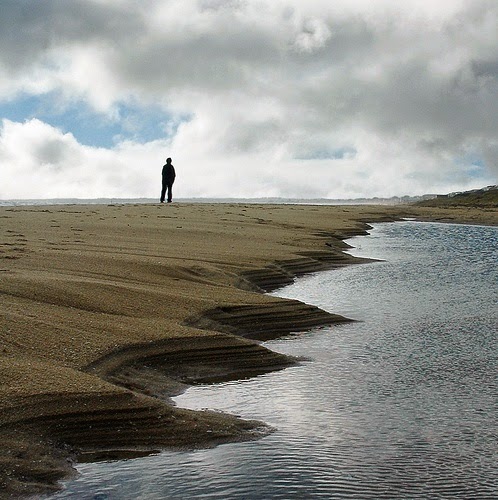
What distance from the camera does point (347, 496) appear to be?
18.0 feet

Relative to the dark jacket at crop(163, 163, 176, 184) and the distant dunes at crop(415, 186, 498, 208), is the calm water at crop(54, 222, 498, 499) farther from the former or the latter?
the distant dunes at crop(415, 186, 498, 208)

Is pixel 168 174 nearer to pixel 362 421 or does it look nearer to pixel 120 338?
pixel 120 338

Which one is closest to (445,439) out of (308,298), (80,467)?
(80,467)

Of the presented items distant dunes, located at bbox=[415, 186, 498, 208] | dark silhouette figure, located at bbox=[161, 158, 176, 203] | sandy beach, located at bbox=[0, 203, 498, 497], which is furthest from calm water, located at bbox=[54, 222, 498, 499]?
distant dunes, located at bbox=[415, 186, 498, 208]

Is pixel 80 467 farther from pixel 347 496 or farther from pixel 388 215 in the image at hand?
pixel 388 215

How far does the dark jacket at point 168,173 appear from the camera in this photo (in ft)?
120

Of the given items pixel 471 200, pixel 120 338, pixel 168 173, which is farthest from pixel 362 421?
pixel 471 200

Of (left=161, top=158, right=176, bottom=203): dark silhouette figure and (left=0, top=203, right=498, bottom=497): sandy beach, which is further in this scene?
(left=161, top=158, right=176, bottom=203): dark silhouette figure

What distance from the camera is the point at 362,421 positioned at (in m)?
7.00

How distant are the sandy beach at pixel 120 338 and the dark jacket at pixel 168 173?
60.7 ft

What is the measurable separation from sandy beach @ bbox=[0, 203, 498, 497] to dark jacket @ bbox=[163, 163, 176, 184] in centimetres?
1851

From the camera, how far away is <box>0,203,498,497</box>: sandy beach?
6164 millimetres

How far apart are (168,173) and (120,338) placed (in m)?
28.9

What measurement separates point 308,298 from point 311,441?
706cm
